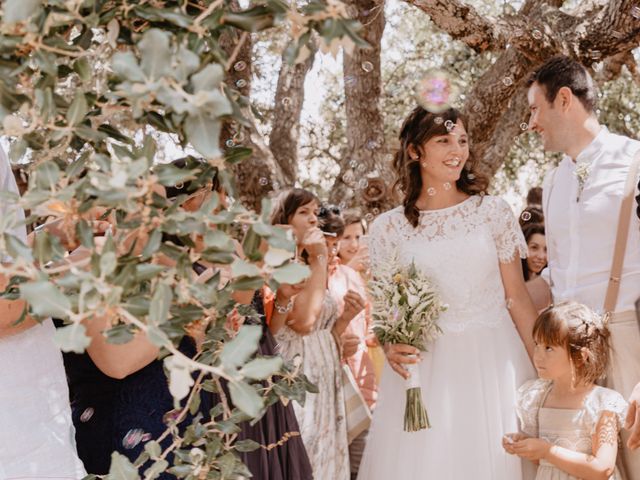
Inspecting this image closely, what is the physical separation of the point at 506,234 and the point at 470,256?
0.65 feet

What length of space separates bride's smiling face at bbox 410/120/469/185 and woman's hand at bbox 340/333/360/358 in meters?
1.29

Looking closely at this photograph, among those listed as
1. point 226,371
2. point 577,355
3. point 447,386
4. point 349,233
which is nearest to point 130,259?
point 226,371

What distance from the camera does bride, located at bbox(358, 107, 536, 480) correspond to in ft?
13.1

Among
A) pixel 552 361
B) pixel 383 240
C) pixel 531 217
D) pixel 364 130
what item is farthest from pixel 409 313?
pixel 364 130

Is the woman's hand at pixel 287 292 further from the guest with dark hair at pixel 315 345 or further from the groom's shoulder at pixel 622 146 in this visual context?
the groom's shoulder at pixel 622 146

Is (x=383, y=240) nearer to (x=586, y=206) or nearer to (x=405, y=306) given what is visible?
(x=405, y=306)

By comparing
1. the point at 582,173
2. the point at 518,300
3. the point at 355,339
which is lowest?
the point at 355,339

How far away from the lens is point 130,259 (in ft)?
4.40

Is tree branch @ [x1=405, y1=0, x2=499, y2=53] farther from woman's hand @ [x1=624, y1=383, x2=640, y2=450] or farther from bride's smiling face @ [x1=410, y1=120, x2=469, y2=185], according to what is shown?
woman's hand @ [x1=624, y1=383, x2=640, y2=450]

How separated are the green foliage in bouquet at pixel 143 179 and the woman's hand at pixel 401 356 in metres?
2.42

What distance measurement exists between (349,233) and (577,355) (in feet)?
8.75

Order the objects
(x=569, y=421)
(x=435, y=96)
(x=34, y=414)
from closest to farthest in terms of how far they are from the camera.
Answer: (x=34, y=414) < (x=569, y=421) < (x=435, y=96)

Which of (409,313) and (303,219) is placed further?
(303,219)

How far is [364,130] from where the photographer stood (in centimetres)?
774
